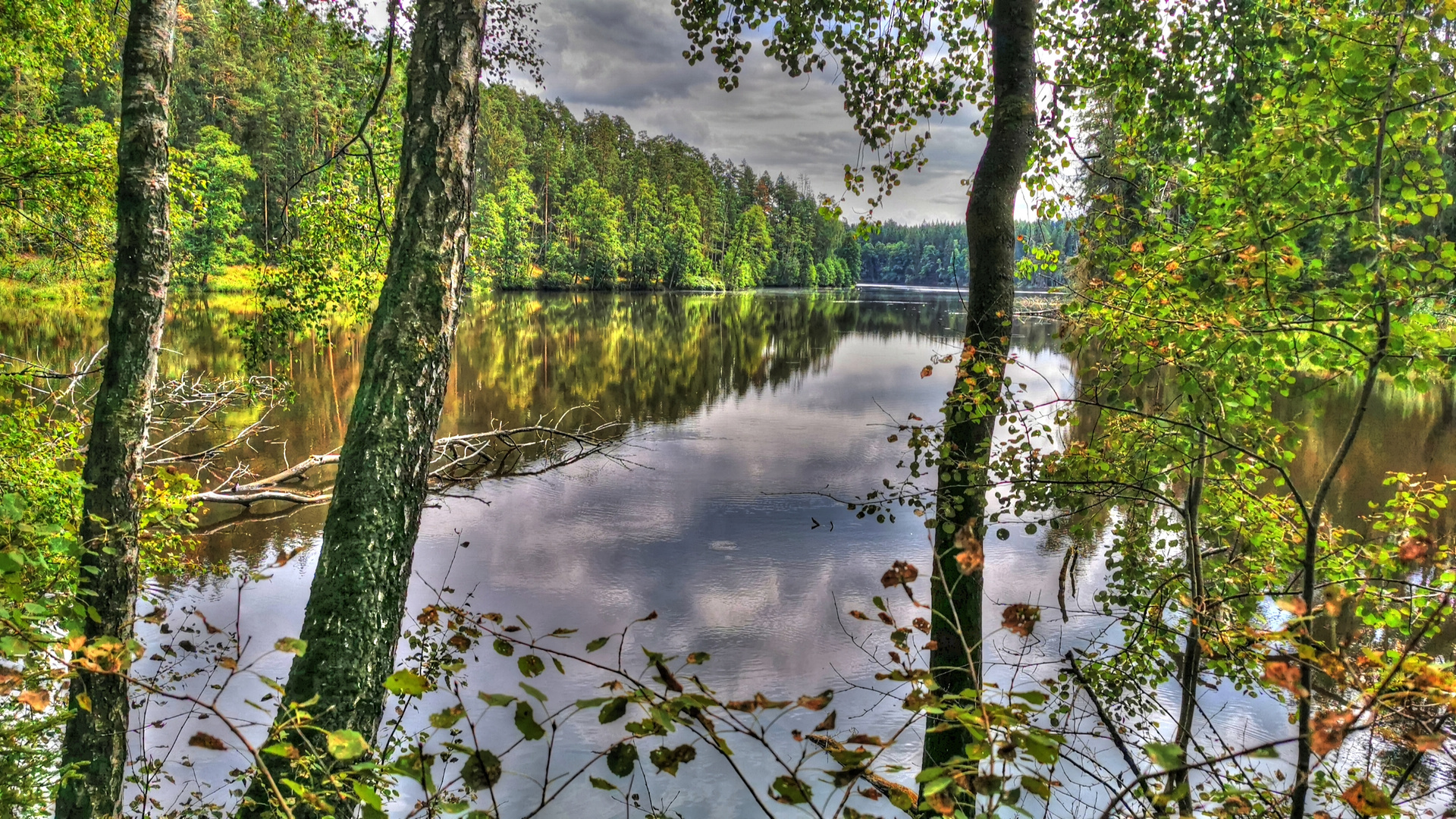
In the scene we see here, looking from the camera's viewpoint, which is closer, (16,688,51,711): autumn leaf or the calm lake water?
(16,688,51,711): autumn leaf

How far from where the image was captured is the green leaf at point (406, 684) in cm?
125

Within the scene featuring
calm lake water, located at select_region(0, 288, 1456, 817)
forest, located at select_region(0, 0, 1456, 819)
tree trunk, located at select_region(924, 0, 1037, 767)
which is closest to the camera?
forest, located at select_region(0, 0, 1456, 819)

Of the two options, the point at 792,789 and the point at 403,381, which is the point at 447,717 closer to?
the point at 792,789

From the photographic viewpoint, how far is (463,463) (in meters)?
9.27

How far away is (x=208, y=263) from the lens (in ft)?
109

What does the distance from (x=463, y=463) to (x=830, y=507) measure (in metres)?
5.74

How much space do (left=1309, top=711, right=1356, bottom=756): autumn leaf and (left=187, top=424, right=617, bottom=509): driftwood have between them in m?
3.17

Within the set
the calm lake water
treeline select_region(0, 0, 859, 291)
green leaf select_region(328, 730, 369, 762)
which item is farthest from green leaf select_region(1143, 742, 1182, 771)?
treeline select_region(0, 0, 859, 291)

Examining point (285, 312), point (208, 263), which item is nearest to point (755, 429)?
point (285, 312)

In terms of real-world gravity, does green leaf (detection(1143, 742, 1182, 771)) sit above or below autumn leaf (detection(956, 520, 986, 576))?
below

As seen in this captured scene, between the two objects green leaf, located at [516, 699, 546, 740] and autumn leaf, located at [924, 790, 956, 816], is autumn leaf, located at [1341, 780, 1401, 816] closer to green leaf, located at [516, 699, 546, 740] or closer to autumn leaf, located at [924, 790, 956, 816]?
autumn leaf, located at [924, 790, 956, 816]

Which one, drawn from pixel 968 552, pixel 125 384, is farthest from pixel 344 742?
pixel 125 384

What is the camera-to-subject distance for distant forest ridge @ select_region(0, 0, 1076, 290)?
16.5 ft

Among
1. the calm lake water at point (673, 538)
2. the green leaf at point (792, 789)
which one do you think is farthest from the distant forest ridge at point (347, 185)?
the green leaf at point (792, 789)
